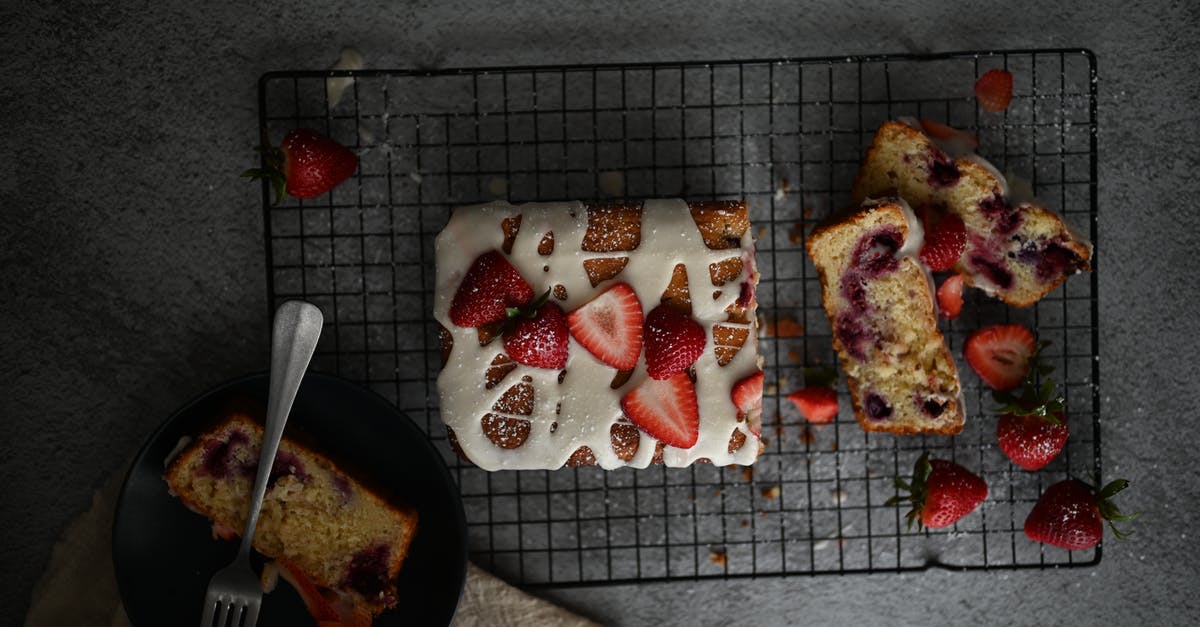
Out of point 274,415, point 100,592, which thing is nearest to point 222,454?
point 274,415

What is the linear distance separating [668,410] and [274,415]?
3.51 feet

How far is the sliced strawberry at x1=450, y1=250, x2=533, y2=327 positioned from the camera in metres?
2.24

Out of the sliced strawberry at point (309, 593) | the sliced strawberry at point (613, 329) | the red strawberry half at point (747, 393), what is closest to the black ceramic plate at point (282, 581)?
the sliced strawberry at point (309, 593)

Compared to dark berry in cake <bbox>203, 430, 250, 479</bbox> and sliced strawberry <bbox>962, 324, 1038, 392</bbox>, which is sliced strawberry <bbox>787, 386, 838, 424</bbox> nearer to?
sliced strawberry <bbox>962, 324, 1038, 392</bbox>

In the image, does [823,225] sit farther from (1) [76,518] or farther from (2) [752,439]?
(1) [76,518]

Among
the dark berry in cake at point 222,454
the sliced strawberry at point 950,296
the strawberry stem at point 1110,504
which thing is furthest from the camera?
the sliced strawberry at point 950,296

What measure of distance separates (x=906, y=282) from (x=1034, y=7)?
3.36 ft

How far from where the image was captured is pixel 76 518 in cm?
267

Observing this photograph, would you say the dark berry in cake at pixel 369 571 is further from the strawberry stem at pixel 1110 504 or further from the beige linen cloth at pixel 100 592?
the strawberry stem at pixel 1110 504

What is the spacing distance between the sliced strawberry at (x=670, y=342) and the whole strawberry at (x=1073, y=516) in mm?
1217

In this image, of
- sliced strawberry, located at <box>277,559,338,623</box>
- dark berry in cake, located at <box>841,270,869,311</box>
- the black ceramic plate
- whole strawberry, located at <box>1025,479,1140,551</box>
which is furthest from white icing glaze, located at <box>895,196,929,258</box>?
sliced strawberry, located at <box>277,559,338,623</box>

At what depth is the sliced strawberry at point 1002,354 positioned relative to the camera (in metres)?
2.58

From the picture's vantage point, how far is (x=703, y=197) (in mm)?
2660

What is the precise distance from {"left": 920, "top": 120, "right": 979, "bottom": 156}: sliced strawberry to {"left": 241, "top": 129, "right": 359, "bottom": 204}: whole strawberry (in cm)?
175
